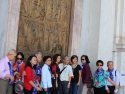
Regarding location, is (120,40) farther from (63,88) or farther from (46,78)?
(46,78)

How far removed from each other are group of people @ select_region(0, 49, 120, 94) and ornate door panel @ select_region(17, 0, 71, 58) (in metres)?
0.99

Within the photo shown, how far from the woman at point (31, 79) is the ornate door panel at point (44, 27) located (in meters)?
1.42

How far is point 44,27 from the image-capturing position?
8.47 m

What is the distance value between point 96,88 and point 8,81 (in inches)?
106

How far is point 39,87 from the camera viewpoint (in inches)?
263

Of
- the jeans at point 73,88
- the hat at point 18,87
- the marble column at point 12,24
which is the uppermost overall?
the marble column at point 12,24

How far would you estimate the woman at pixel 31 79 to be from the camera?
6.37 meters

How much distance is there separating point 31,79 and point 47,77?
514 mm

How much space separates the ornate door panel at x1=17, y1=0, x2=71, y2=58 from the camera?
7.98 meters

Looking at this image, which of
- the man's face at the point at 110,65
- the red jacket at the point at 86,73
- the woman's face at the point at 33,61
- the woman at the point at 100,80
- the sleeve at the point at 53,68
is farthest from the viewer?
the man's face at the point at 110,65

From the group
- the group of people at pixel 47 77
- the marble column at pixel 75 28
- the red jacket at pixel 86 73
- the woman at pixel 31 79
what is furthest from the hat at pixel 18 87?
the marble column at pixel 75 28

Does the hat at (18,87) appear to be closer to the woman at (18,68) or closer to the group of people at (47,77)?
the group of people at (47,77)

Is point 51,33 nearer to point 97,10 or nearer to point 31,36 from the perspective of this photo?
point 31,36

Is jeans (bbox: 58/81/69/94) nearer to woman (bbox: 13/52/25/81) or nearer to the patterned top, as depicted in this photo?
A: the patterned top
